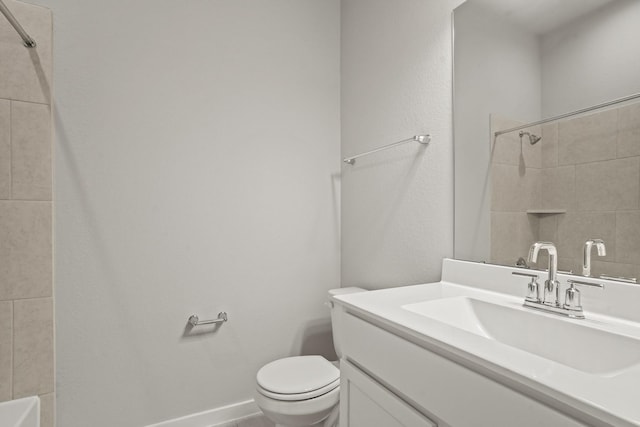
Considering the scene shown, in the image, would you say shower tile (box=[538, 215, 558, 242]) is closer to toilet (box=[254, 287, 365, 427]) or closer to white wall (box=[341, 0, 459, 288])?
white wall (box=[341, 0, 459, 288])

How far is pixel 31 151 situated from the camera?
1.26 meters

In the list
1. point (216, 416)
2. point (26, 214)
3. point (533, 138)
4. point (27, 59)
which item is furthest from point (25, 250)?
point (533, 138)

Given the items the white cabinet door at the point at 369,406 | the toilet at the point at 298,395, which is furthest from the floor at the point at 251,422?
the white cabinet door at the point at 369,406

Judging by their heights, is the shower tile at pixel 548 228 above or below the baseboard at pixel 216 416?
above

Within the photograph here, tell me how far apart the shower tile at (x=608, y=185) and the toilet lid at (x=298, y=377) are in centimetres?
113

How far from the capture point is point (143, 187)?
59.9 inches

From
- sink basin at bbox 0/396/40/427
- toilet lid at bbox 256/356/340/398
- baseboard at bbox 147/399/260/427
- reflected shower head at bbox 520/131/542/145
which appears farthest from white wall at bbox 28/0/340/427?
reflected shower head at bbox 520/131/542/145

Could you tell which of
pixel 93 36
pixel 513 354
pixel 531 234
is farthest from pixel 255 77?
pixel 513 354

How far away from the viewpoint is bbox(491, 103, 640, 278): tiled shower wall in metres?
0.81

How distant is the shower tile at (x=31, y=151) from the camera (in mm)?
1239

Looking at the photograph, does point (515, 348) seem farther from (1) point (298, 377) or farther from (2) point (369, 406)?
(1) point (298, 377)

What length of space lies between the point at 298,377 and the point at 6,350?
1.15 metres

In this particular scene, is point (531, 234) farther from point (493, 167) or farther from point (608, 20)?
point (608, 20)

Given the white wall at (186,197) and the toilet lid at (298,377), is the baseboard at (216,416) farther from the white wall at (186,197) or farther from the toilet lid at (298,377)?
the toilet lid at (298,377)
